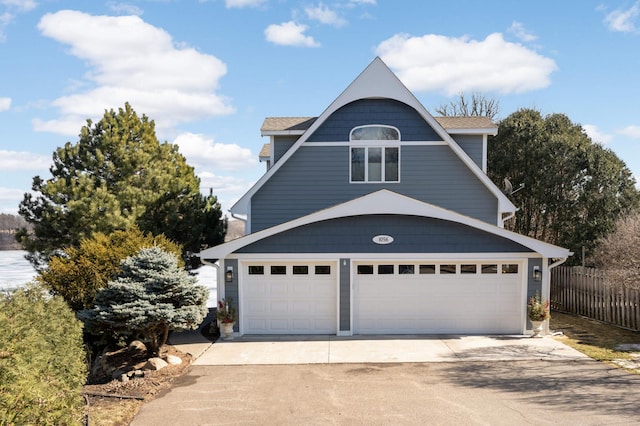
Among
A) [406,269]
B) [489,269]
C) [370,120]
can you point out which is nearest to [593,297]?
[489,269]

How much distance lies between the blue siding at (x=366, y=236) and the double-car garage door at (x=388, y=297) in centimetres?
49

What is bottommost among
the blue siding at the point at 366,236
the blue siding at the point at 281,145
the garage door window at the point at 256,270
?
the garage door window at the point at 256,270

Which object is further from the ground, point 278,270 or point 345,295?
point 278,270

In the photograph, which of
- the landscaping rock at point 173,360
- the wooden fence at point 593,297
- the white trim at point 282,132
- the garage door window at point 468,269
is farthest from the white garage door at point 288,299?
the wooden fence at point 593,297

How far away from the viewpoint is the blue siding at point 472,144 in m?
15.9

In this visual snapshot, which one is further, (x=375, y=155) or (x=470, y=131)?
(x=470, y=131)

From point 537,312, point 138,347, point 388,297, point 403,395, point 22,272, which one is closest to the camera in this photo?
point 403,395

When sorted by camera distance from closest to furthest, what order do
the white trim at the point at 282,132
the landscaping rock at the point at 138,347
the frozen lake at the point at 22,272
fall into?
1. the landscaping rock at the point at 138,347
2. the white trim at the point at 282,132
3. the frozen lake at the point at 22,272

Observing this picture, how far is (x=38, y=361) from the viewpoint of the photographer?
5734 mm

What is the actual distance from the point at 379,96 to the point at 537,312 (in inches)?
318

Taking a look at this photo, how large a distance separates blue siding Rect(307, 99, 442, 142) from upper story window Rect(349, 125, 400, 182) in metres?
0.23

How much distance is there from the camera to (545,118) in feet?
78.1

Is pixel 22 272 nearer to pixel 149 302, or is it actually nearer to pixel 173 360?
pixel 149 302

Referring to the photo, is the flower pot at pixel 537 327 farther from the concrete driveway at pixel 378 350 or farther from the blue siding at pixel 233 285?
the blue siding at pixel 233 285
